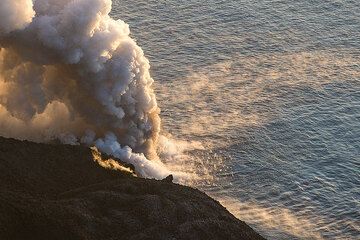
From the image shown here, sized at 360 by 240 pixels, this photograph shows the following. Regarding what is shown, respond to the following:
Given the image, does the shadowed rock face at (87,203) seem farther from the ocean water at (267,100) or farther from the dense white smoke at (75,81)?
the ocean water at (267,100)

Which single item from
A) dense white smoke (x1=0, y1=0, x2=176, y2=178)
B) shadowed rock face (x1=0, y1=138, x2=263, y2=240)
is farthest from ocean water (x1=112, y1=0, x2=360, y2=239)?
shadowed rock face (x1=0, y1=138, x2=263, y2=240)

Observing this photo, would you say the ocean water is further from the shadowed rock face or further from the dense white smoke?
the shadowed rock face

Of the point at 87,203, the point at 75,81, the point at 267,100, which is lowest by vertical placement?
the point at 87,203

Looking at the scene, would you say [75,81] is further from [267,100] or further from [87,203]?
[267,100]

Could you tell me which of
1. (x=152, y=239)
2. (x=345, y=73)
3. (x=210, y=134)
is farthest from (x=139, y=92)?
(x=345, y=73)

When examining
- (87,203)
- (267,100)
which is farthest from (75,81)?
(267,100)

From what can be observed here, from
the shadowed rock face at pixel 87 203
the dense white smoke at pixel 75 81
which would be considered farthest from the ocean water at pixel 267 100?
the shadowed rock face at pixel 87 203
